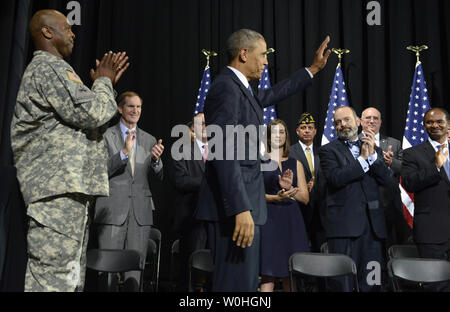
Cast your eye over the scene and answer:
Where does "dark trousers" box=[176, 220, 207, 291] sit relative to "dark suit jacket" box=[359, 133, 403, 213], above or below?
below

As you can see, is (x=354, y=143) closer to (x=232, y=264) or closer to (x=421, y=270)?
(x=421, y=270)

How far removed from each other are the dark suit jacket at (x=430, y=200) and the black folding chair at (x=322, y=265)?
88cm

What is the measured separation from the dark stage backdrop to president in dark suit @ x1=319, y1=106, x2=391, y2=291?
2.87m

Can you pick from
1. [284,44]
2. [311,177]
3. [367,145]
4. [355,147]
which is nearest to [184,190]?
[311,177]

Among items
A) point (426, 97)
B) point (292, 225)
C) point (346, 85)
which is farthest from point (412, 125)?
point (292, 225)

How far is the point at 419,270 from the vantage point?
9.56 ft

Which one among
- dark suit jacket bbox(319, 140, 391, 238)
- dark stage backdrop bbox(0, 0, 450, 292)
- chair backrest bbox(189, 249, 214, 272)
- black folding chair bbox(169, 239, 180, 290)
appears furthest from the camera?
dark stage backdrop bbox(0, 0, 450, 292)

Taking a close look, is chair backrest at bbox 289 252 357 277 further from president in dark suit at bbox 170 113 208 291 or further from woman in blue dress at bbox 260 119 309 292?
A: president in dark suit at bbox 170 113 208 291

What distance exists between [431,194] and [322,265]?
1216mm

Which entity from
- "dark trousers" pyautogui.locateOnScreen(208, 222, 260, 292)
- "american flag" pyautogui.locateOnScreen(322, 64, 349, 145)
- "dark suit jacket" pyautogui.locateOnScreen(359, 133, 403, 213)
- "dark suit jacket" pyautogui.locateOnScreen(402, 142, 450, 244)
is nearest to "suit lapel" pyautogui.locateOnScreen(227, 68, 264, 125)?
"dark trousers" pyautogui.locateOnScreen(208, 222, 260, 292)

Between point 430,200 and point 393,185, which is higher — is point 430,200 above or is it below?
below

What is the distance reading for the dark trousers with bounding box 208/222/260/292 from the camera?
77.7 inches

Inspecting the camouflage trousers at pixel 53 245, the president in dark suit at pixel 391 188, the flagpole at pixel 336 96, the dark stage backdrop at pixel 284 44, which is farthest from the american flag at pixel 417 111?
the camouflage trousers at pixel 53 245
